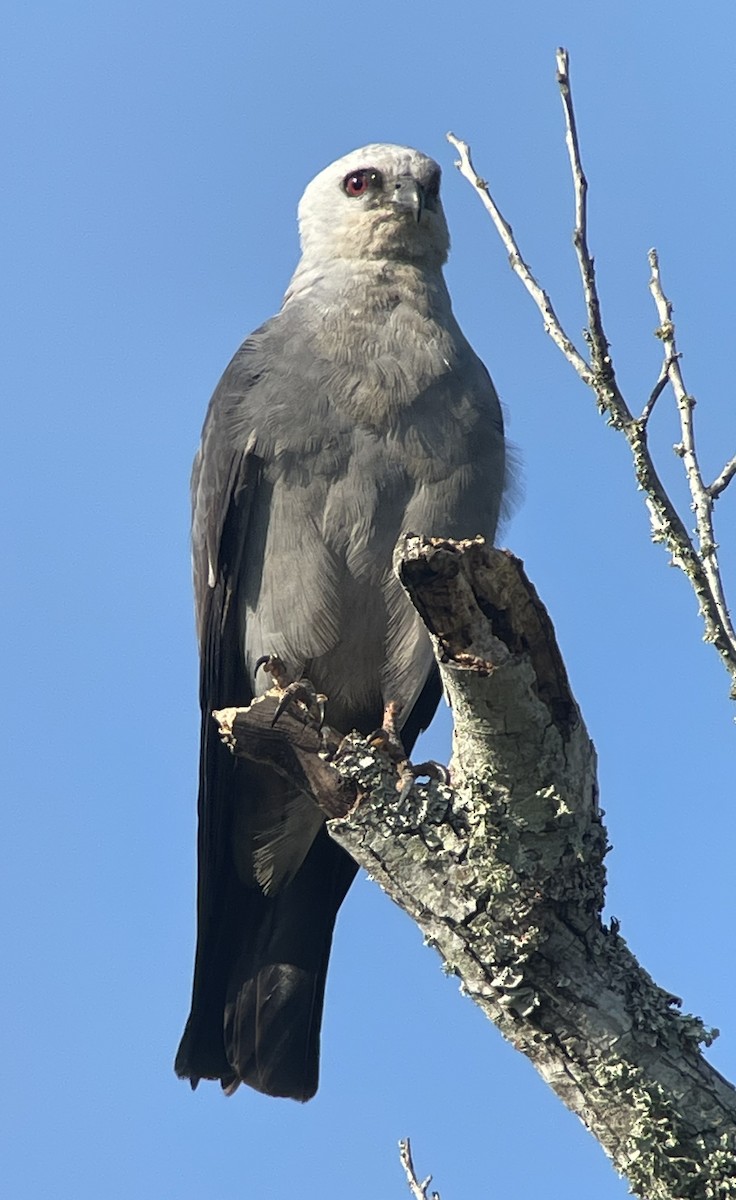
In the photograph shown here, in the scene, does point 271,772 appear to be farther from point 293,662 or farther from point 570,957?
point 570,957

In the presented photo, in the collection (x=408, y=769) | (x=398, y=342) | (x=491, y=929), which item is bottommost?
(x=491, y=929)

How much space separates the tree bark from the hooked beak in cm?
277

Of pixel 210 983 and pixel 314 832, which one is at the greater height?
pixel 314 832

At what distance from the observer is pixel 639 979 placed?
3719 millimetres

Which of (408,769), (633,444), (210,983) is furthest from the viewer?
(210,983)

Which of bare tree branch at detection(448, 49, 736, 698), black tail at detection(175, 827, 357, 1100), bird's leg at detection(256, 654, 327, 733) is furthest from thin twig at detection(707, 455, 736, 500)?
black tail at detection(175, 827, 357, 1100)

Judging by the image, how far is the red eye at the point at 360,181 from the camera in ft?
20.0

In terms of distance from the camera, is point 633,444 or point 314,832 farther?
point 314,832

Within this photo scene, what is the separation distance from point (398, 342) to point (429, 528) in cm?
75

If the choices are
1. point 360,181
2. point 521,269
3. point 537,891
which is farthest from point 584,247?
point 360,181

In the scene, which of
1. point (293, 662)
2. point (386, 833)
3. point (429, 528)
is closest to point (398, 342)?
point (429, 528)

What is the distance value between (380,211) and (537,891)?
3.34m

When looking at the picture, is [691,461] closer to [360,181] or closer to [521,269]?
[521,269]

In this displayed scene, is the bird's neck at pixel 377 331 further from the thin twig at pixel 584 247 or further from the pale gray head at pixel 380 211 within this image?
the thin twig at pixel 584 247
